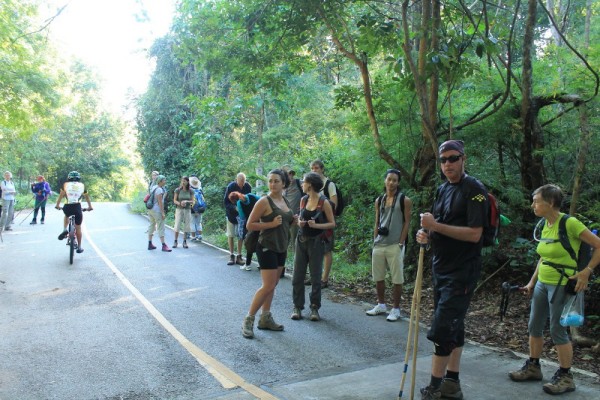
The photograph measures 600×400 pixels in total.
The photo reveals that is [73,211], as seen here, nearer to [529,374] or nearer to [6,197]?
[6,197]

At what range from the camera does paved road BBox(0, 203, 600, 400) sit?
468 cm

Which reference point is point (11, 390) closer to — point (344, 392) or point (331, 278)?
point (344, 392)

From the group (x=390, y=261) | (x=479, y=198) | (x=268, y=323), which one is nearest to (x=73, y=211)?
(x=268, y=323)

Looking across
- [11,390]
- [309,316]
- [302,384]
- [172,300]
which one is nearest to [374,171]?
[309,316]

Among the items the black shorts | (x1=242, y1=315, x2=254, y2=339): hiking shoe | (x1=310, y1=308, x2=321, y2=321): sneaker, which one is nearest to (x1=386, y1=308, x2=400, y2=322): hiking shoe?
(x1=310, y1=308, x2=321, y2=321): sneaker

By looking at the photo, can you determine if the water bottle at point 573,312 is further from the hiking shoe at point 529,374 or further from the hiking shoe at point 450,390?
the hiking shoe at point 450,390

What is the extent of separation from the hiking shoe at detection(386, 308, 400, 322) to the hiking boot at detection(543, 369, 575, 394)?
264 cm

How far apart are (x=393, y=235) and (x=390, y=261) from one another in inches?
14.9

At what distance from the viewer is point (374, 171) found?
34.1ft

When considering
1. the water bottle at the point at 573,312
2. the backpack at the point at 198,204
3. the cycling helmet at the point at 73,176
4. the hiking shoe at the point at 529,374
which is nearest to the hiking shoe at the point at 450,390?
the hiking shoe at the point at 529,374

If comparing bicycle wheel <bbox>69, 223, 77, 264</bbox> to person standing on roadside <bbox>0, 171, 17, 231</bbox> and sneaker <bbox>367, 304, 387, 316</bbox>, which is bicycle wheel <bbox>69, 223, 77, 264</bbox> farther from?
sneaker <bbox>367, 304, 387, 316</bbox>

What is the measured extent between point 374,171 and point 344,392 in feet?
20.9

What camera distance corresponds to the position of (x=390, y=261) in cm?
721

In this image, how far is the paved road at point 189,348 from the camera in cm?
468
